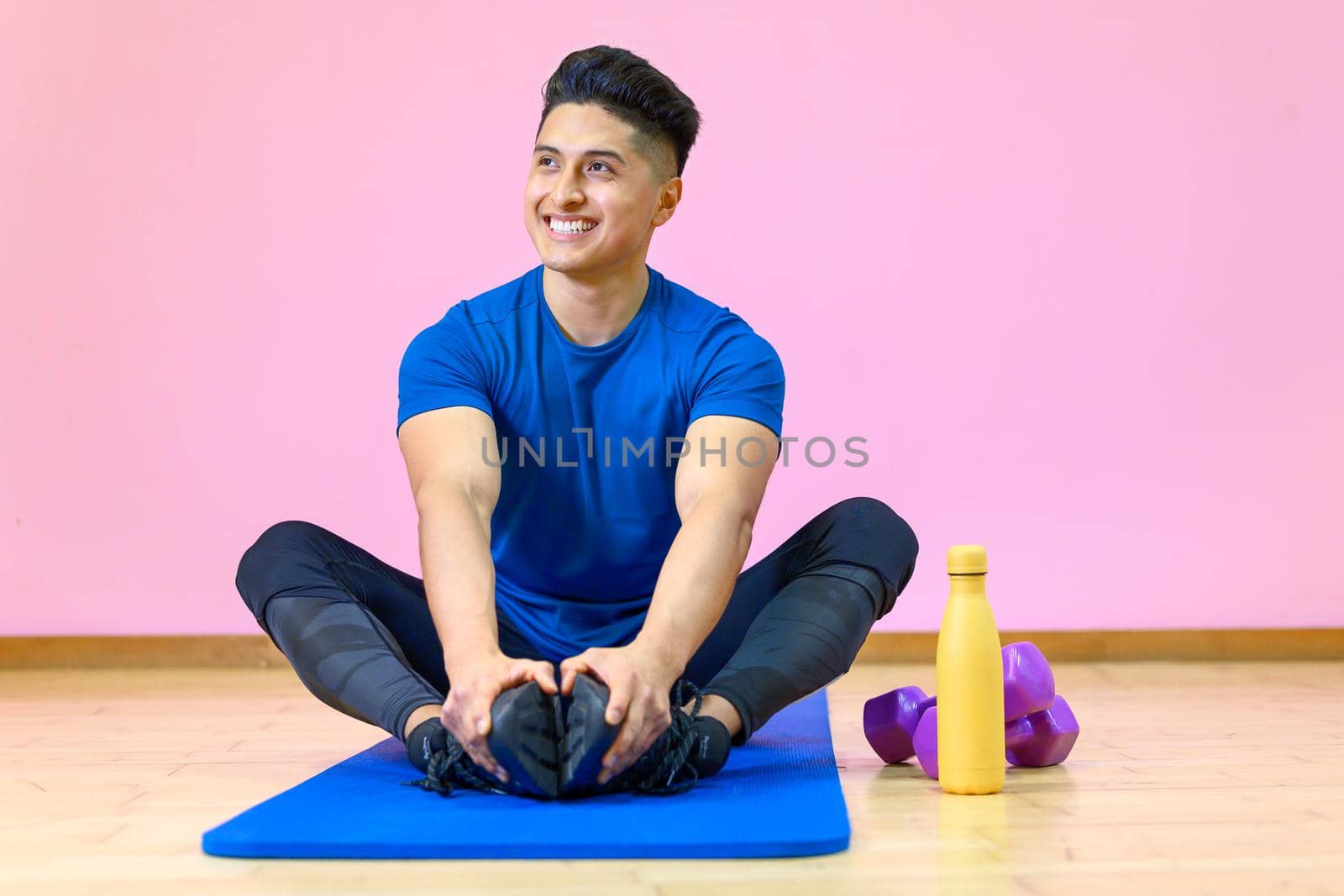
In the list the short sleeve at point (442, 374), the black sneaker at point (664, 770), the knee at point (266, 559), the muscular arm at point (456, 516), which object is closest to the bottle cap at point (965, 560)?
the black sneaker at point (664, 770)

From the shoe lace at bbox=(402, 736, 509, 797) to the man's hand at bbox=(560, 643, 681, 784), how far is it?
111 mm

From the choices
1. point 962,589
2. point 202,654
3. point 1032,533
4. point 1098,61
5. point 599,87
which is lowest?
point 202,654

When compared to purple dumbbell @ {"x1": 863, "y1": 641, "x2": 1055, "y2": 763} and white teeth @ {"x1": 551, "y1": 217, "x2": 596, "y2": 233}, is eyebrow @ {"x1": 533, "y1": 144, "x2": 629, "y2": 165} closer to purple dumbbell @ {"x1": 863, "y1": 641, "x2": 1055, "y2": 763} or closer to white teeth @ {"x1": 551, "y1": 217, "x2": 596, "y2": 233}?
white teeth @ {"x1": 551, "y1": 217, "x2": 596, "y2": 233}

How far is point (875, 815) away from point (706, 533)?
32 centimetres

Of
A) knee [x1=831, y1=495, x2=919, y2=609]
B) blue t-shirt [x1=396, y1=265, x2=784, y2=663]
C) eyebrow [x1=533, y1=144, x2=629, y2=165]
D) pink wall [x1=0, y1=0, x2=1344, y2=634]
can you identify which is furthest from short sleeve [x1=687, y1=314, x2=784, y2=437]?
pink wall [x1=0, y1=0, x2=1344, y2=634]

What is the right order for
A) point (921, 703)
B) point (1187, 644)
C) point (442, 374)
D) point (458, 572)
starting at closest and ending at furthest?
1. point (458, 572)
2. point (921, 703)
3. point (442, 374)
4. point (1187, 644)

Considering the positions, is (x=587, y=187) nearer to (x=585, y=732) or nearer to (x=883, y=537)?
(x=883, y=537)

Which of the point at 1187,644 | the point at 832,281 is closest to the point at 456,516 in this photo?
the point at 832,281

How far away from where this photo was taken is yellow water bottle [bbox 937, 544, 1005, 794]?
3.83 feet

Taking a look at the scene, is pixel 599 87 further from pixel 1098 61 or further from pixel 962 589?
pixel 1098 61

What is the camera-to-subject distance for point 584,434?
1.52 metres

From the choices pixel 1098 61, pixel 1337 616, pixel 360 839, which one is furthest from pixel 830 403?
pixel 360 839

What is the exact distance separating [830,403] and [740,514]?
153cm

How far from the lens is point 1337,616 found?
9.21 ft
